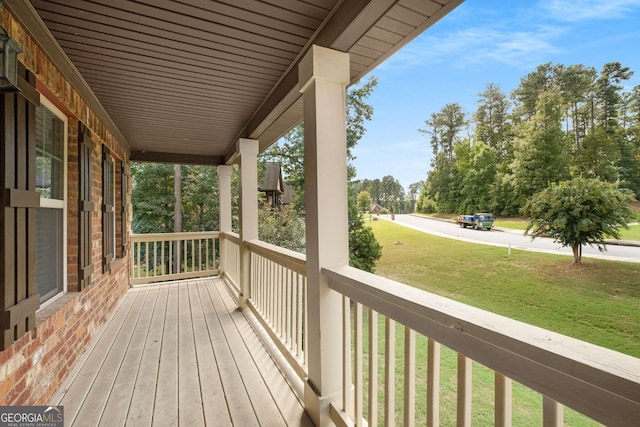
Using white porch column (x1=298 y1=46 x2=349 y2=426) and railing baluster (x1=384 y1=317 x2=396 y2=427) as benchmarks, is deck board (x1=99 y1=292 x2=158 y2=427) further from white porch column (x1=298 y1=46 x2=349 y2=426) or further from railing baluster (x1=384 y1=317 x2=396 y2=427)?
railing baluster (x1=384 y1=317 x2=396 y2=427)

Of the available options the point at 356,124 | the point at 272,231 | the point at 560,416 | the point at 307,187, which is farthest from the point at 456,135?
the point at 356,124

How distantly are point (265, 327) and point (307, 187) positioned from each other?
1.88 m

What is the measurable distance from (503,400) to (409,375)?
418 millimetres

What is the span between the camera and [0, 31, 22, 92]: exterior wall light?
1.18 metres

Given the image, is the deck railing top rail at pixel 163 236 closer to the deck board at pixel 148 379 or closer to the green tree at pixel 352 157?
the deck board at pixel 148 379

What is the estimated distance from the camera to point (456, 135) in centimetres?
206

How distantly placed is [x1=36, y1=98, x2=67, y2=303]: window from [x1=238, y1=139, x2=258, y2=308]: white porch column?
74.6 inches

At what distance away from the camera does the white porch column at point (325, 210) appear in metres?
1.84

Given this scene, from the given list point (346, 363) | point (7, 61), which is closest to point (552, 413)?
point (346, 363)

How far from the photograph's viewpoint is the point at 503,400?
89 centimetres

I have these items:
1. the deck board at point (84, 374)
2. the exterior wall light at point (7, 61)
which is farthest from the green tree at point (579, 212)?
the deck board at point (84, 374)

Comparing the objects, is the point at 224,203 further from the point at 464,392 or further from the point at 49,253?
the point at 464,392

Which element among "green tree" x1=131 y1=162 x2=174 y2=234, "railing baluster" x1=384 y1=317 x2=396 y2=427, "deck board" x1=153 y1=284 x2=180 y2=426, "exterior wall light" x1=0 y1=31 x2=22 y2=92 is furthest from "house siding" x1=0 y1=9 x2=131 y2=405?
"green tree" x1=131 y1=162 x2=174 y2=234

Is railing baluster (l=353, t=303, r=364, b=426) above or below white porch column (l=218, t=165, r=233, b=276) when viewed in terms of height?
below
